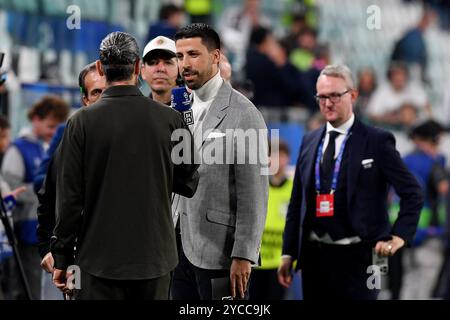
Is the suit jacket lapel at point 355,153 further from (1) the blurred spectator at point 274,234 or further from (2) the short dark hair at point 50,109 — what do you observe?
(2) the short dark hair at point 50,109

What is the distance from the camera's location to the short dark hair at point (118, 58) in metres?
4.38

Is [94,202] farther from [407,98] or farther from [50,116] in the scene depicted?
[407,98]

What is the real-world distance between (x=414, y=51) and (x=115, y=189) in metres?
10.9

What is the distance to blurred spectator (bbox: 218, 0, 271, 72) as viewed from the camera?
456 inches

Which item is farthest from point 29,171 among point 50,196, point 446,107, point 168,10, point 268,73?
point 446,107

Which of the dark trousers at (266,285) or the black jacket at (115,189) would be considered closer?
the black jacket at (115,189)

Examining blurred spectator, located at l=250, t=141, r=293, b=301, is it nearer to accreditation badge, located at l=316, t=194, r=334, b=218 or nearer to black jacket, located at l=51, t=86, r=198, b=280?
accreditation badge, located at l=316, t=194, r=334, b=218

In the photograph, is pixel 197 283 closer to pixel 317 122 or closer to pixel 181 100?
pixel 181 100

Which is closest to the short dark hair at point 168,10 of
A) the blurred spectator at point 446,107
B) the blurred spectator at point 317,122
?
the blurred spectator at point 317,122

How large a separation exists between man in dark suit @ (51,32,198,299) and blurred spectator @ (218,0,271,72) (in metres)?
7.18

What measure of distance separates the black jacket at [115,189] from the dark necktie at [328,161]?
1823 mm

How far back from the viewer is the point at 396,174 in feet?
19.2
